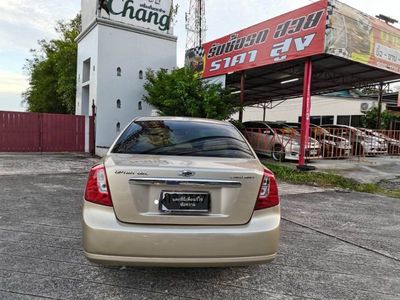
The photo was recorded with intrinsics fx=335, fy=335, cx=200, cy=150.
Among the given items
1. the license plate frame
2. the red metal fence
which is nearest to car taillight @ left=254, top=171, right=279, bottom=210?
the license plate frame

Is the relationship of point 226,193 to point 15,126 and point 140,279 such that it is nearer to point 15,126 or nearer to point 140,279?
point 140,279

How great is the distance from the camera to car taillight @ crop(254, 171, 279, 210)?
9.11ft

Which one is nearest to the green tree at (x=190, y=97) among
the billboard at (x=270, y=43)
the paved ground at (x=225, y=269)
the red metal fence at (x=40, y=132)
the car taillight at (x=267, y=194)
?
the billboard at (x=270, y=43)

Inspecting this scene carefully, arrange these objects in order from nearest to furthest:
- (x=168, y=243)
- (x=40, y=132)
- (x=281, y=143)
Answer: (x=168, y=243), (x=281, y=143), (x=40, y=132)

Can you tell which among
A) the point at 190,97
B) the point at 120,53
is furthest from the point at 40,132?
the point at 190,97

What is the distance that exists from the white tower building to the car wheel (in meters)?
5.99

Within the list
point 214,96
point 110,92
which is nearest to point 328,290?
point 214,96

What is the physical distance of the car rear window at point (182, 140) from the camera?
318 cm

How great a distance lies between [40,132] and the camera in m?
13.9

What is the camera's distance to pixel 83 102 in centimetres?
1609

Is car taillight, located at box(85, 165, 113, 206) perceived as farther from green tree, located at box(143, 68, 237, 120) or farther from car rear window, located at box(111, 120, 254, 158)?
green tree, located at box(143, 68, 237, 120)

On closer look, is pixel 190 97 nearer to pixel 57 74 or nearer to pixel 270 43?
pixel 270 43

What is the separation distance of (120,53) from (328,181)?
9.84 meters

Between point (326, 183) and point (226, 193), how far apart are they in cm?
686
